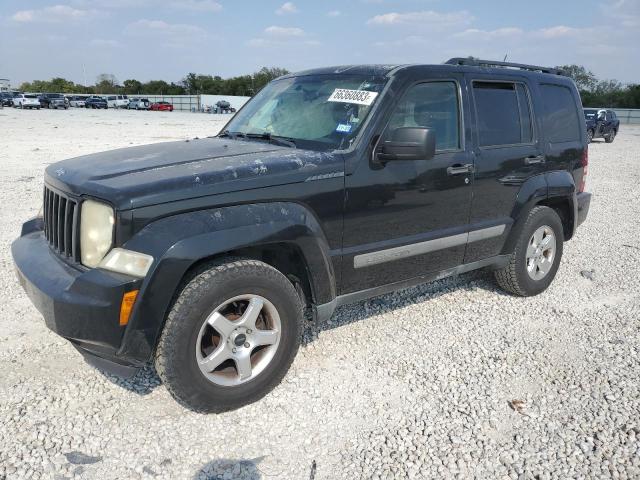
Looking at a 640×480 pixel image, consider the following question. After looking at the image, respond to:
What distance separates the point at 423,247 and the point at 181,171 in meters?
1.79

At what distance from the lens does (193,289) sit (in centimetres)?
266

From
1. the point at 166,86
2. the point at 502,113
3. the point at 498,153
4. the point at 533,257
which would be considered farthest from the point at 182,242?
the point at 166,86

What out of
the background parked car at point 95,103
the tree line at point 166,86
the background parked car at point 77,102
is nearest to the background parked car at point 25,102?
the background parked car at point 95,103

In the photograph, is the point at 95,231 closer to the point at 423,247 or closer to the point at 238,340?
the point at 238,340

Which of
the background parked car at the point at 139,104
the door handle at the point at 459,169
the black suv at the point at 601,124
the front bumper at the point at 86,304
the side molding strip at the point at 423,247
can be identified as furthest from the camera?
the background parked car at the point at 139,104

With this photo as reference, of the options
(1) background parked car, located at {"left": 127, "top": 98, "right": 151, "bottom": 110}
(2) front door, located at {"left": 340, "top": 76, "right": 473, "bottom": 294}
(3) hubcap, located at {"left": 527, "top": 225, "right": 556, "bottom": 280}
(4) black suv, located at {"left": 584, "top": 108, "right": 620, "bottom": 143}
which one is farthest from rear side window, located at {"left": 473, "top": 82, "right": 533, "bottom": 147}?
(1) background parked car, located at {"left": 127, "top": 98, "right": 151, "bottom": 110}

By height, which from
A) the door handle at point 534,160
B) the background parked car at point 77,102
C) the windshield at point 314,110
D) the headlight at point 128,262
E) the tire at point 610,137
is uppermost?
the background parked car at point 77,102

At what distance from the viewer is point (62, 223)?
298 centimetres

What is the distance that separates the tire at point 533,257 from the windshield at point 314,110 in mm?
1872

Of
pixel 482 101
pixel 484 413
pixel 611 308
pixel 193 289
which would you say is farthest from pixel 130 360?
pixel 611 308

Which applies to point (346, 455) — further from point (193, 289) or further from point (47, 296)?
point (47, 296)

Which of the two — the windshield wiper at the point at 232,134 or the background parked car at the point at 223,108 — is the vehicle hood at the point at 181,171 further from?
the background parked car at the point at 223,108

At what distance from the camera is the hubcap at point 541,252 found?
Answer: 15.4 feet

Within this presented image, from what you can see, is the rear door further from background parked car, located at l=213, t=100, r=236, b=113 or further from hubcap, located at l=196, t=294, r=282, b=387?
background parked car, located at l=213, t=100, r=236, b=113
